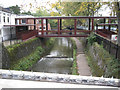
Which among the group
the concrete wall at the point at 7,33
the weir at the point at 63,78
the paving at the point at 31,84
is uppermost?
the concrete wall at the point at 7,33

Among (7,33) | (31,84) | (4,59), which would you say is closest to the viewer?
(31,84)

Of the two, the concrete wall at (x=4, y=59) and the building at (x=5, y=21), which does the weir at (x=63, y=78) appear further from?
the building at (x=5, y=21)

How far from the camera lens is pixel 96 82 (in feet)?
13.8

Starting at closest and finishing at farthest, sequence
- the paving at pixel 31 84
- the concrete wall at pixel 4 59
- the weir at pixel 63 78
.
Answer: the paving at pixel 31 84, the weir at pixel 63 78, the concrete wall at pixel 4 59

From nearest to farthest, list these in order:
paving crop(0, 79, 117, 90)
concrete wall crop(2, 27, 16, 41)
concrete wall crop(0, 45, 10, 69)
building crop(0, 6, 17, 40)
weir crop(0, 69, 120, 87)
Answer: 1. paving crop(0, 79, 117, 90)
2. weir crop(0, 69, 120, 87)
3. concrete wall crop(0, 45, 10, 69)
4. building crop(0, 6, 17, 40)
5. concrete wall crop(2, 27, 16, 41)

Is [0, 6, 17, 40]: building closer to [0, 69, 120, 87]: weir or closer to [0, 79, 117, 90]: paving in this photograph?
[0, 69, 120, 87]: weir

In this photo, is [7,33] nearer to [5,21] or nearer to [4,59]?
[5,21]

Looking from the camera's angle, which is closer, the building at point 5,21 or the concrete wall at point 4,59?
the concrete wall at point 4,59

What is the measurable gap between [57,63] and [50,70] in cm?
290

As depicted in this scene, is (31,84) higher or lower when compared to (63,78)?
lower

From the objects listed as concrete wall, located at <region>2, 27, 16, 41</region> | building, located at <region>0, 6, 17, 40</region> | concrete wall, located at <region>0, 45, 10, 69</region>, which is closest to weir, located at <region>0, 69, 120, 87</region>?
Result: concrete wall, located at <region>0, 45, 10, 69</region>

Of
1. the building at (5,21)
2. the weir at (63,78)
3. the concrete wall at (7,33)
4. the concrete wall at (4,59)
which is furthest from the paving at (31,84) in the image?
the concrete wall at (7,33)

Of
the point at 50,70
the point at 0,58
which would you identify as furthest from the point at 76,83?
the point at 50,70

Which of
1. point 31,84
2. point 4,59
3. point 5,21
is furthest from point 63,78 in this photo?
point 5,21
